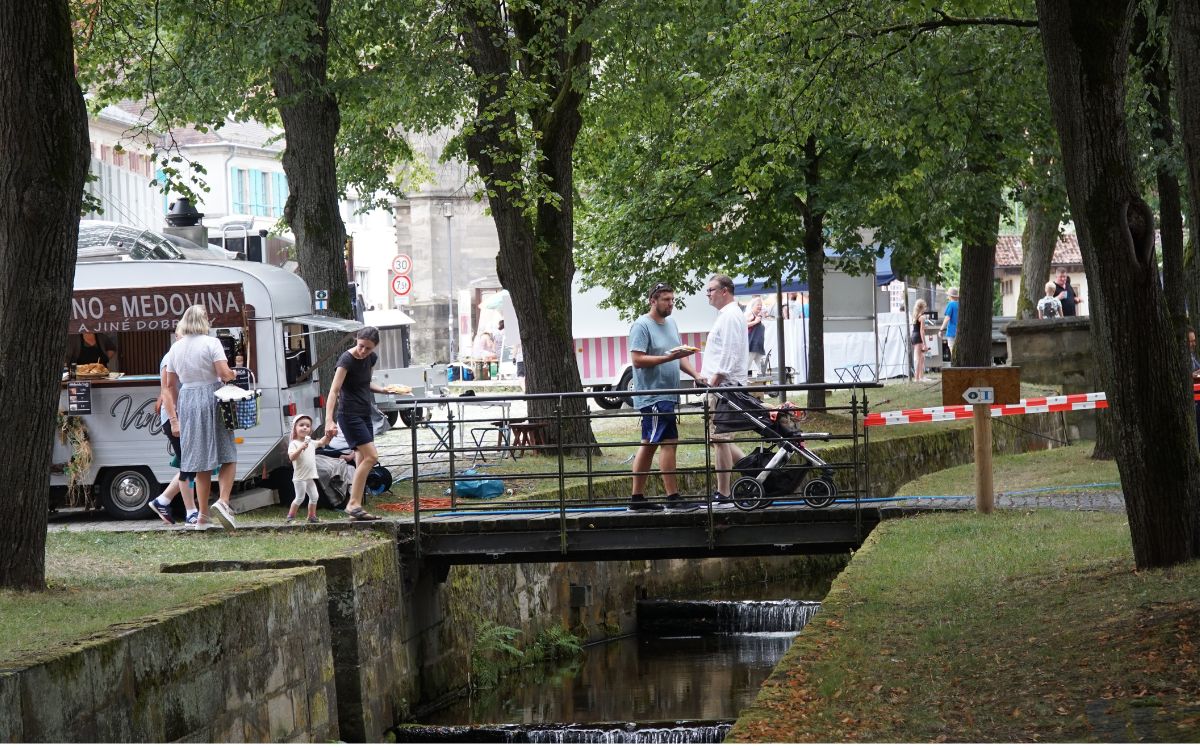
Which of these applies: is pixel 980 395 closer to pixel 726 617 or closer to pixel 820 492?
pixel 820 492

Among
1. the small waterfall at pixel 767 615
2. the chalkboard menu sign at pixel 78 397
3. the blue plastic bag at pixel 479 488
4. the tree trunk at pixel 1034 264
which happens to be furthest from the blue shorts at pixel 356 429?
the tree trunk at pixel 1034 264

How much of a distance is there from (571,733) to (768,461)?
9.79ft

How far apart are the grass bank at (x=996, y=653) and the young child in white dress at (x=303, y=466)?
19.4ft

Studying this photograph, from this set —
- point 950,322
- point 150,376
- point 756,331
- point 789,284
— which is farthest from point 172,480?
point 950,322

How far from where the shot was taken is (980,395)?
14250mm

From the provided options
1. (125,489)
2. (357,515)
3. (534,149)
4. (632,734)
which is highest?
(534,149)

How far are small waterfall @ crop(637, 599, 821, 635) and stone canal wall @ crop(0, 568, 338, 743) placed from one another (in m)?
7.33

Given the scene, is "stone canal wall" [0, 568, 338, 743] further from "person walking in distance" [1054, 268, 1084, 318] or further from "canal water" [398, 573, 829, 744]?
"person walking in distance" [1054, 268, 1084, 318]

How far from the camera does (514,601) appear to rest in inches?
688

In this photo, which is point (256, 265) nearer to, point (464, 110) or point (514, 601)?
point (514, 601)

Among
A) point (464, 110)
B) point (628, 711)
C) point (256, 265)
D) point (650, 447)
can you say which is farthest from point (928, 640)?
point (464, 110)

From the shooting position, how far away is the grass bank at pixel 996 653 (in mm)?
6957

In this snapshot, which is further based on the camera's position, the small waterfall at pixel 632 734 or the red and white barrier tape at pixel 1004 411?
the red and white barrier tape at pixel 1004 411

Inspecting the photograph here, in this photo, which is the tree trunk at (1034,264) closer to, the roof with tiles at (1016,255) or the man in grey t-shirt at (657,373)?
the man in grey t-shirt at (657,373)
